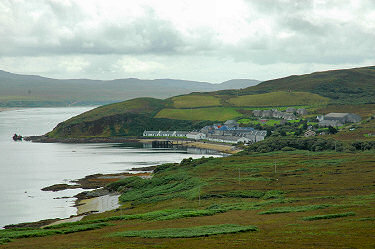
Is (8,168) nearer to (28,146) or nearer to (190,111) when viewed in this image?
(28,146)

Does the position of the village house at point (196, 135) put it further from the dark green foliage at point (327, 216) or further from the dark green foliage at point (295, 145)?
the dark green foliage at point (327, 216)

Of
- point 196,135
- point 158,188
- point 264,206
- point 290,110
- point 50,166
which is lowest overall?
point 158,188

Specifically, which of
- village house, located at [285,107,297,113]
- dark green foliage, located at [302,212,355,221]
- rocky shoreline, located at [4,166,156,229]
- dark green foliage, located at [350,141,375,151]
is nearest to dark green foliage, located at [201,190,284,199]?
rocky shoreline, located at [4,166,156,229]

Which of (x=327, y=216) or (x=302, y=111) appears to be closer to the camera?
(x=327, y=216)

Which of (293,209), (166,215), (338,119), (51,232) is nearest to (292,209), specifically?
(293,209)

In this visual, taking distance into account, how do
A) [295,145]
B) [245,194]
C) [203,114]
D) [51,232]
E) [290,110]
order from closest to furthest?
[51,232] < [245,194] < [295,145] < [290,110] < [203,114]

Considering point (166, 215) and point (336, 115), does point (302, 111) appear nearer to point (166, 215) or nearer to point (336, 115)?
point (336, 115)

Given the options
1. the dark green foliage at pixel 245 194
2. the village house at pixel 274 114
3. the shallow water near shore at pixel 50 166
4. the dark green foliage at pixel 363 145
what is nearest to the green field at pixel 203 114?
the village house at pixel 274 114
